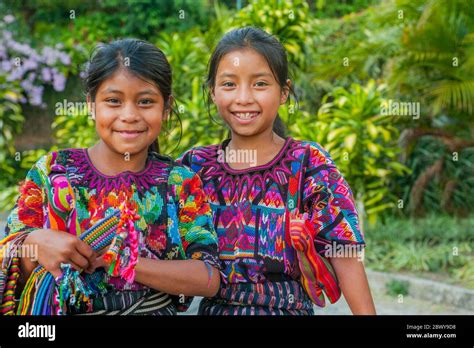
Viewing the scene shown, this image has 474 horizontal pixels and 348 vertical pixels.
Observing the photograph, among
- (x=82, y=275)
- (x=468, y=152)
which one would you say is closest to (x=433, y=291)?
(x=468, y=152)

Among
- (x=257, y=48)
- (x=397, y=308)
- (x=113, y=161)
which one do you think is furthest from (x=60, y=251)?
(x=397, y=308)

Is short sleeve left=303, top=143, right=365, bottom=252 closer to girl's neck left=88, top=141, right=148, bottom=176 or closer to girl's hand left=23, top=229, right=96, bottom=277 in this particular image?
girl's neck left=88, top=141, right=148, bottom=176

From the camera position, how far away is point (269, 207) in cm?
201

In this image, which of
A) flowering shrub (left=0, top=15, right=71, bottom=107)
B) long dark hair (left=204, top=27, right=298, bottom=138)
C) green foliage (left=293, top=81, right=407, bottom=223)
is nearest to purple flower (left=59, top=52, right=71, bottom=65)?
flowering shrub (left=0, top=15, right=71, bottom=107)

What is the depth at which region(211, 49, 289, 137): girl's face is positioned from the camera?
2066 millimetres

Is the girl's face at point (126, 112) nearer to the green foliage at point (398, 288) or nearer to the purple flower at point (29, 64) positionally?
the green foliage at point (398, 288)

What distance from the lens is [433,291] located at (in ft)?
18.5

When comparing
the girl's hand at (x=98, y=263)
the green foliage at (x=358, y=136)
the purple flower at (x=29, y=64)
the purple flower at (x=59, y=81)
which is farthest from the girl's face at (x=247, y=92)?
the purple flower at (x=59, y=81)

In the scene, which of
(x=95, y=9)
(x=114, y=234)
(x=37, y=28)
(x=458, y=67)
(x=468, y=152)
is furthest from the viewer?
(x=95, y=9)

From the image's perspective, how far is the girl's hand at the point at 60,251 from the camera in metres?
1.70

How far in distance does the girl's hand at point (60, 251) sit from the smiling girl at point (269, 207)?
0.43 meters

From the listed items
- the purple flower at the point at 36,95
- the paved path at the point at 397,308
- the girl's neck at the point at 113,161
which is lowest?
the paved path at the point at 397,308
